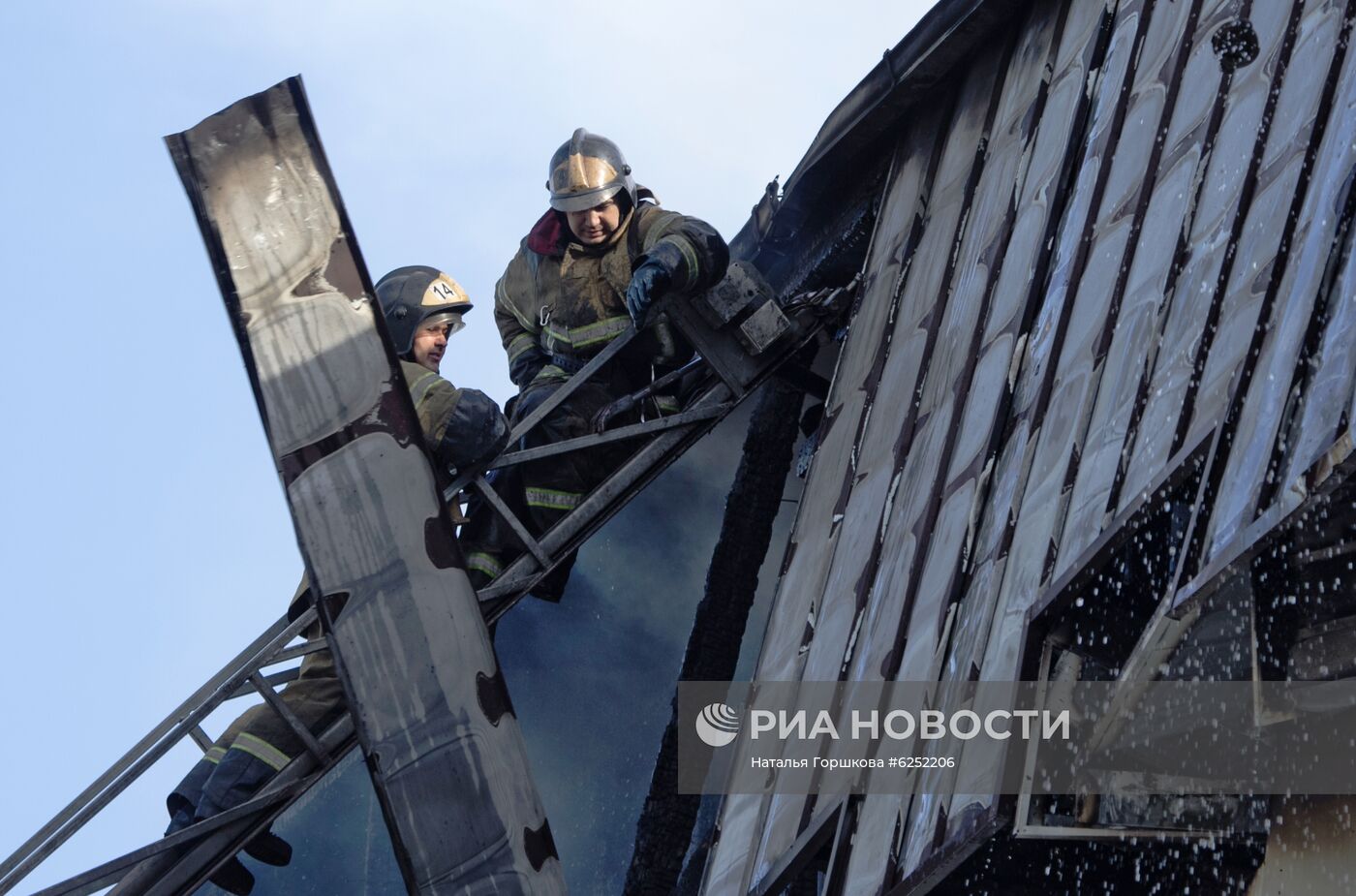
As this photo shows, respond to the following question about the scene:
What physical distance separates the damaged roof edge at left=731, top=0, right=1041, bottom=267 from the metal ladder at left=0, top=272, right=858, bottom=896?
27.8 inches

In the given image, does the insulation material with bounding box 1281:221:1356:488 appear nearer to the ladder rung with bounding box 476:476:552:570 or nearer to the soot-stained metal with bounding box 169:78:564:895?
the soot-stained metal with bounding box 169:78:564:895

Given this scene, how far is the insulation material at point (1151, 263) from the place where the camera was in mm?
4605

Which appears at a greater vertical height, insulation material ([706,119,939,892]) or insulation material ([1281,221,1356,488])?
insulation material ([706,119,939,892])

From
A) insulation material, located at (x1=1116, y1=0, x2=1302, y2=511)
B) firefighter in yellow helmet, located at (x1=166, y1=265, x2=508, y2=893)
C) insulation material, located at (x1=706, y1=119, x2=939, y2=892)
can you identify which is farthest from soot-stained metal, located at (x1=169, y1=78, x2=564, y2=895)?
insulation material, located at (x1=1116, y1=0, x2=1302, y2=511)

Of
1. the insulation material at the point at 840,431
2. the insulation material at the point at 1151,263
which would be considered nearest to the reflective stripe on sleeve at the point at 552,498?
the insulation material at the point at 840,431

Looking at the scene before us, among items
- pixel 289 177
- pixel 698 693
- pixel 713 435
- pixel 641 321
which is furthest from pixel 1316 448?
pixel 713 435

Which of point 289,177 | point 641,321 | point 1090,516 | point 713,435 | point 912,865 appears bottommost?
point 912,865

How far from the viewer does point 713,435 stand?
927 centimetres

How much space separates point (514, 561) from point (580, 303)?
1.33 metres

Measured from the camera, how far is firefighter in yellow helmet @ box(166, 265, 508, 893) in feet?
21.7

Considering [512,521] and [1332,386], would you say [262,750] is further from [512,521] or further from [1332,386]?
[1332,386]

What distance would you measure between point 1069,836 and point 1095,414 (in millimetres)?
1133

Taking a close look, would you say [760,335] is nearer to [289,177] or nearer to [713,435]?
[713,435]

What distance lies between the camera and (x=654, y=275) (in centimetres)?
731
